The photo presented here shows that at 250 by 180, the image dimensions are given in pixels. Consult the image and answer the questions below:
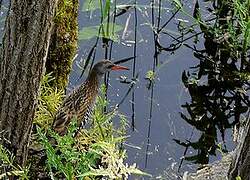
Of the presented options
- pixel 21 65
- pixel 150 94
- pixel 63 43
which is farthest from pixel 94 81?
pixel 21 65

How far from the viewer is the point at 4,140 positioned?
10.3ft

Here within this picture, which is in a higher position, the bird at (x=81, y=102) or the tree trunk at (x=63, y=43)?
the tree trunk at (x=63, y=43)

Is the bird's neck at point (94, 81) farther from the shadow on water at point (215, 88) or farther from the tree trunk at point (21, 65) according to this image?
the tree trunk at point (21, 65)

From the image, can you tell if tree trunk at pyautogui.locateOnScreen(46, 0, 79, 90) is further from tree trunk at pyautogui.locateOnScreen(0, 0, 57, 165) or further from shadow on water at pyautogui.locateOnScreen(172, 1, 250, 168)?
tree trunk at pyautogui.locateOnScreen(0, 0, 57, 165)

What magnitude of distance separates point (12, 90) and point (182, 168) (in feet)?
4.67

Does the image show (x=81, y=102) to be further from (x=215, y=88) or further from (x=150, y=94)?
(x=215, y=88)

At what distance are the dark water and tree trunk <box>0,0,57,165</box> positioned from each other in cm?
109

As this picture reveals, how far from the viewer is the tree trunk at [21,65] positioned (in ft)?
9.26

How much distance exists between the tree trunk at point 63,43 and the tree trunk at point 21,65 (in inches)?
41.4

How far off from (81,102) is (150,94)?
845mm

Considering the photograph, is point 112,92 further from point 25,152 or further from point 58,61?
point 25,152

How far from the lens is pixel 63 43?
414cm

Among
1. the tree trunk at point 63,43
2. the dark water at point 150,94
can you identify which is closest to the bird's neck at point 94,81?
the tree trunk at point 63,43

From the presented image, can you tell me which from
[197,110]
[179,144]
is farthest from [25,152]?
[197,110]
